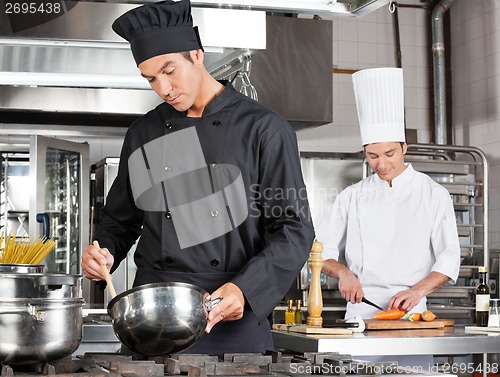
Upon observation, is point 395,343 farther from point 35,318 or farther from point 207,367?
point 35,318

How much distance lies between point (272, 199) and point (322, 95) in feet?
10.1

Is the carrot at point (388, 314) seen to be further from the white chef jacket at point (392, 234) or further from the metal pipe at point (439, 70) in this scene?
the metal pipe at point (439, 70)

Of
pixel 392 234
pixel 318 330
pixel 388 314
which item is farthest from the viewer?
pixel 392 234

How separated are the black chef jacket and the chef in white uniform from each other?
5.32 feet

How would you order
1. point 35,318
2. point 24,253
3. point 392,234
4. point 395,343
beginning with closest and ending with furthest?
point 35,318, point 24,253, point 395,343, point 392,234

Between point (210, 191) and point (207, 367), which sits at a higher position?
point (210, 191)

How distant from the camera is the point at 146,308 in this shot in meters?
1.60

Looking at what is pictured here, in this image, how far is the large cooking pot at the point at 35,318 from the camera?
1.52 meters

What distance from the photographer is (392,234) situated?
13.1 ft

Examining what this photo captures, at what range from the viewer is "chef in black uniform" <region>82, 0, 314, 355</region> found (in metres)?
2.08

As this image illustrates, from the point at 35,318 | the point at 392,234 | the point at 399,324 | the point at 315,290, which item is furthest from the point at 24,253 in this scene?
the point at 392,234

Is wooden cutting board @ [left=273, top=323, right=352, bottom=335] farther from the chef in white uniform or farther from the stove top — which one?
the stove top

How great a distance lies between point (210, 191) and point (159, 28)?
426 mm

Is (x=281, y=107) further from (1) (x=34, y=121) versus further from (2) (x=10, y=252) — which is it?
(2) (x=10, y=252)
